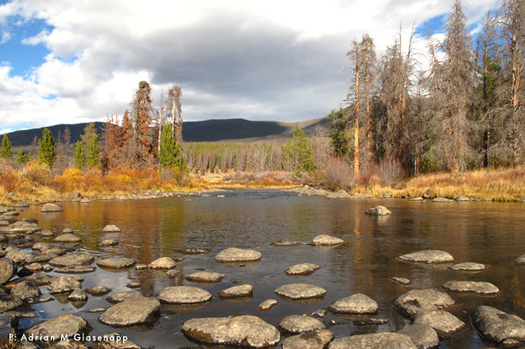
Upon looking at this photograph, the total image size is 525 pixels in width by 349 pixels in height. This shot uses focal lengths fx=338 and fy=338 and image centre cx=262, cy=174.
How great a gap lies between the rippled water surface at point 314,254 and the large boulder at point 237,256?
245 mm

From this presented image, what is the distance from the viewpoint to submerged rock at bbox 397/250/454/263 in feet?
28.3

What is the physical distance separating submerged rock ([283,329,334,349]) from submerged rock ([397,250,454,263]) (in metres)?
5.00

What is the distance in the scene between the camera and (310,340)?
14.9ft

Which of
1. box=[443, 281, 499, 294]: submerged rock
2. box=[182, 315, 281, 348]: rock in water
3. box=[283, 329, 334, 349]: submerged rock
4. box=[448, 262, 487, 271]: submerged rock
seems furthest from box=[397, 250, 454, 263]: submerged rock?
box=[182, 315, 281, 348]: rock in water

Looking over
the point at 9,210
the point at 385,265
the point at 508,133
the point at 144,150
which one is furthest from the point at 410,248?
the point at 144,150

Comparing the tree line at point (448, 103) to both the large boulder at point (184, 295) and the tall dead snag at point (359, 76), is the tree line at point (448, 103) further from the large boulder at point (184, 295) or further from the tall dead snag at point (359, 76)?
the large boulder at point (184, 295)

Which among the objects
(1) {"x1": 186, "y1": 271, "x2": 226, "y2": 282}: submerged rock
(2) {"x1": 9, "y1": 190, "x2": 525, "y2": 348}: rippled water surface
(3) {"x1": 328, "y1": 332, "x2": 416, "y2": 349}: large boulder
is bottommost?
(2) {"x1": 9, "y1": 190, "x2": 525, "y2": 348}: rippled water surface

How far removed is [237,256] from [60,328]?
486 centimetres

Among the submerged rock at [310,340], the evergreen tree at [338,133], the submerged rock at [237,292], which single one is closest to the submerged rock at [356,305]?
the submerged rock at [310,340]

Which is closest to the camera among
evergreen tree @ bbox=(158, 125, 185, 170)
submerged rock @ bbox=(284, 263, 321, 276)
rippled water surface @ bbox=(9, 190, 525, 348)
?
rippled water surface @ bbox=(9, 190, 525, 348)

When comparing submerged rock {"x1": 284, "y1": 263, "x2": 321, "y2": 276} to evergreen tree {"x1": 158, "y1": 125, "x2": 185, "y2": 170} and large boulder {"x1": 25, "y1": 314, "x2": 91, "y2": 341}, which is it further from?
evergreen tree {"x1": 158, "y1": 125, "x2": 185, "y2": 170}

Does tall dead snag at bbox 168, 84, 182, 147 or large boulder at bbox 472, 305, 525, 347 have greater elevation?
tall dead snag at bbox 168, 84, 182, 147

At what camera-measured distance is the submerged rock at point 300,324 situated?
4.93 m

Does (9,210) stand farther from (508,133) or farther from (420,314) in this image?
(508,133)
